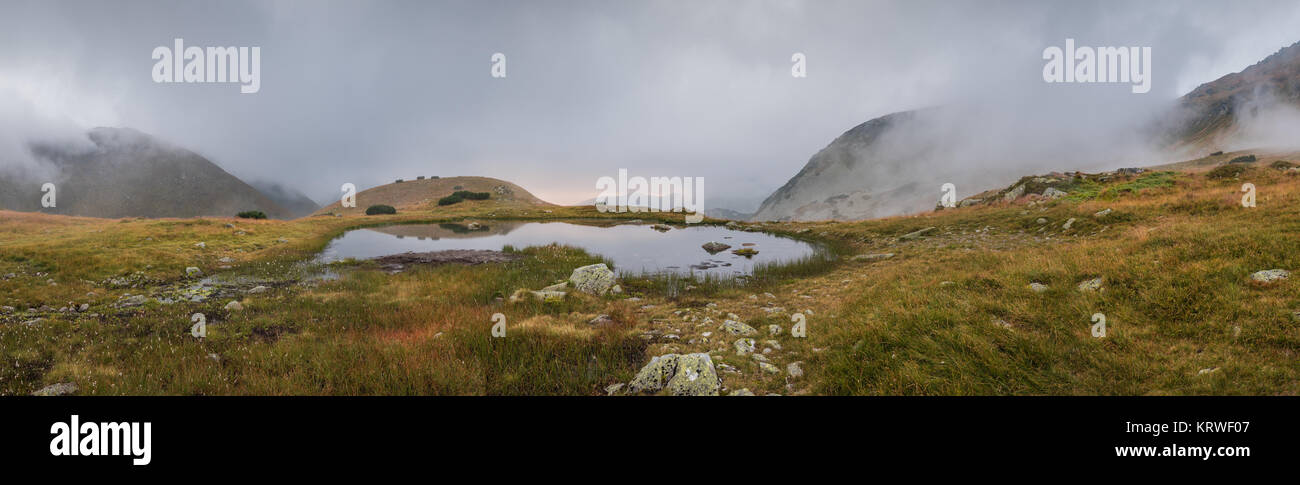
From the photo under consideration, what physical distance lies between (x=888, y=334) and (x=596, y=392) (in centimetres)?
A: 492

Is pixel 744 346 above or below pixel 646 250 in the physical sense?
below

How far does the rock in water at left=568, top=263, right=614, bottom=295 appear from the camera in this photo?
13.0 meters

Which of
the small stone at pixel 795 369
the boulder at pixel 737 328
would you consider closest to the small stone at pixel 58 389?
the boulder at pixel 737 328

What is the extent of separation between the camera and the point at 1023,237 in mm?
17516

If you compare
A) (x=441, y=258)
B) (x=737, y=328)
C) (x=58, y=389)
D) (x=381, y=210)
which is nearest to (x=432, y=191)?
(x=381, y=210)

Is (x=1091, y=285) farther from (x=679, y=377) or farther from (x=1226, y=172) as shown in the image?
(x=1226, y=172)

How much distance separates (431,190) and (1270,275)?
410 feet

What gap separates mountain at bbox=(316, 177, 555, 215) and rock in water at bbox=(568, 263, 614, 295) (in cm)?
8930

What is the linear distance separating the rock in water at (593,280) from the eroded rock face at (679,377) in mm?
7003

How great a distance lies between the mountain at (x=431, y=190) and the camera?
10188 centimetres

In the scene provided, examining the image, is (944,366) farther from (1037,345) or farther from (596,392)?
(596,392)

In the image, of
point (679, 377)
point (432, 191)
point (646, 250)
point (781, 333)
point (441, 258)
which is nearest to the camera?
point (679, 377)

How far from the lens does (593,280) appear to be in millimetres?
13383
